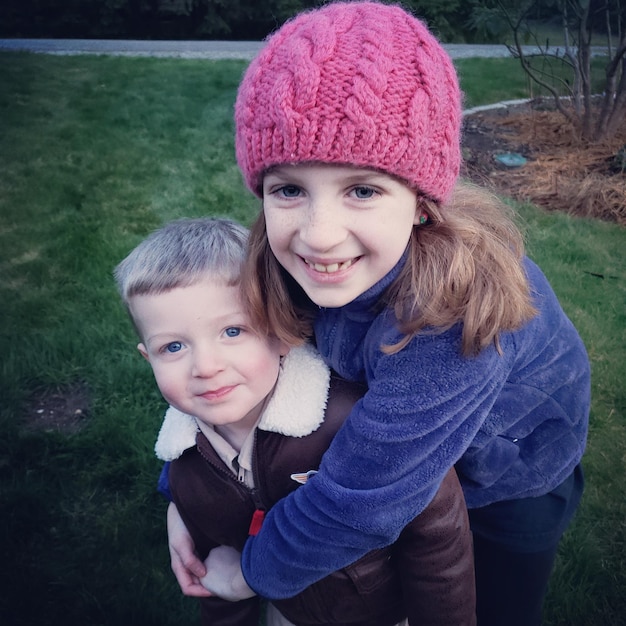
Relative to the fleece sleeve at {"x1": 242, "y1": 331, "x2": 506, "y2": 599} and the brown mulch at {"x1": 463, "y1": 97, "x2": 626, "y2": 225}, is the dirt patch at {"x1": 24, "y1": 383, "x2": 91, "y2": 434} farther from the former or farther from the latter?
the brown mulch at {"x1": 463, "y1": 97, "x2": 626, "y2": 225}

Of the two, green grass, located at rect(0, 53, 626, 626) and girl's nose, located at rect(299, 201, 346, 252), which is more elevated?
girl's nose, located at rect(299, 201, 346, 252)

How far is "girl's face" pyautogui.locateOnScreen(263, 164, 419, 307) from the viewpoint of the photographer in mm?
1258

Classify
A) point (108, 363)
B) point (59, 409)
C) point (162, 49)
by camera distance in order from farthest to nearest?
point (162, 49) → point (108, 363) → point (59, 409)

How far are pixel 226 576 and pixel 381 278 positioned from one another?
3.02 ft

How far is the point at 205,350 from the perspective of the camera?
1436 millimetres

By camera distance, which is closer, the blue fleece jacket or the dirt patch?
the blue fleece jacket

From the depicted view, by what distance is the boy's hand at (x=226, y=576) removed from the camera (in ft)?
5.19

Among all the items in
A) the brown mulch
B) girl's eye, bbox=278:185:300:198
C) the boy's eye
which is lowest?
the brown mulch

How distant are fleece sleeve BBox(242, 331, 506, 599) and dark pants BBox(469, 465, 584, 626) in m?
0.53

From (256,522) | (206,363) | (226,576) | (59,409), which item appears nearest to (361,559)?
(256,522)

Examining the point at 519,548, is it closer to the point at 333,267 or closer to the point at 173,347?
the point at 333,267

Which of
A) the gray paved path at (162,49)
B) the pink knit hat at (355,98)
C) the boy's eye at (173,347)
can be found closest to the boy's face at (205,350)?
the boy's eye at (173,347)

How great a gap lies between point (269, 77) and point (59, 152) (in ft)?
Answer: 18.2

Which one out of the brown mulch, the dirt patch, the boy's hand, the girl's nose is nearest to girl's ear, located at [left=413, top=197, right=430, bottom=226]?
the girl's nose
